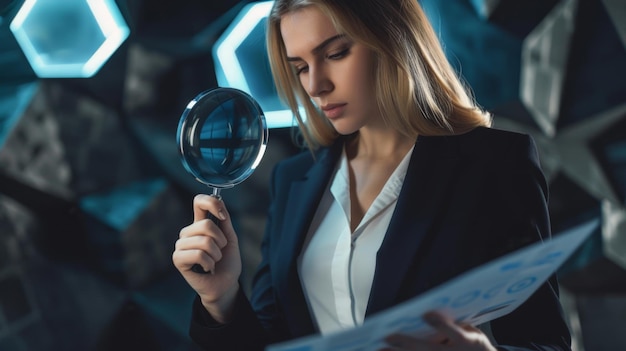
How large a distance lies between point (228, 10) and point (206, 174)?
1068mm

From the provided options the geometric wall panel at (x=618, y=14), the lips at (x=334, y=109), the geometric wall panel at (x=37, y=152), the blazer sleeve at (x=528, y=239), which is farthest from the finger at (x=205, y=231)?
the geometric wall panel at (x=618, y=14)

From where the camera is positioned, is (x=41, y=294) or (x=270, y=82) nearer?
(x=41, y=294)

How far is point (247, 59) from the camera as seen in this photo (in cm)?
181

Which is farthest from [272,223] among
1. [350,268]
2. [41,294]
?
[41,294]

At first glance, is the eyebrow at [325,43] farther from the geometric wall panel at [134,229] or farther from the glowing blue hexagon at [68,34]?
the geometric wall panel at [134,229]

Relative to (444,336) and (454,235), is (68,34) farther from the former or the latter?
(444,336)

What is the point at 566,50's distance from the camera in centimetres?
179

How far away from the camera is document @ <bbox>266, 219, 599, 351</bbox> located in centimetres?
52

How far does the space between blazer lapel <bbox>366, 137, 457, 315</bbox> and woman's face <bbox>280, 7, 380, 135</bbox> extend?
127 mm

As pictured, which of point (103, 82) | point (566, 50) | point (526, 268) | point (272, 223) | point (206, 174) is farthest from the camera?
point (566, 50)

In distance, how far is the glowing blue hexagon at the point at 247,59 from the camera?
1.77 metres

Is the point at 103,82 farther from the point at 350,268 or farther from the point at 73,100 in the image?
the point at 350,268

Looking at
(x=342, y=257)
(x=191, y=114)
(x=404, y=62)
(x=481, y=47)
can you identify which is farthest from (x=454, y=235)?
(x=481, y=47)

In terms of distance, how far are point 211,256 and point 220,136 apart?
177 millimetres
